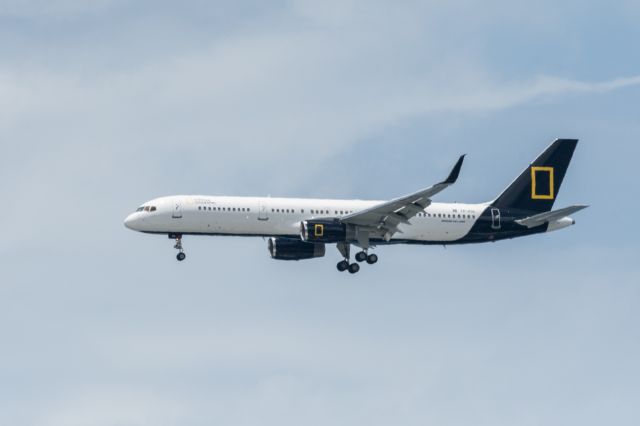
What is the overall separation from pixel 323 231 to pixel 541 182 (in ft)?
63.5

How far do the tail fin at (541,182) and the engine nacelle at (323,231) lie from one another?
13374 mm

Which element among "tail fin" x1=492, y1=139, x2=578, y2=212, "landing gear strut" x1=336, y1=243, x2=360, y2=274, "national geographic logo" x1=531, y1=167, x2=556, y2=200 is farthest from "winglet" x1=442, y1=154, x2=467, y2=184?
"national geographic logo" x1=531, y1=167, x2=556, y2=200

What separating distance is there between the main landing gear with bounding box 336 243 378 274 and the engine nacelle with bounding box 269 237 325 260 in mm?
1576

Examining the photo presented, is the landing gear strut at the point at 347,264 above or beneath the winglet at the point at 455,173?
beneath

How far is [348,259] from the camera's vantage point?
98.6m

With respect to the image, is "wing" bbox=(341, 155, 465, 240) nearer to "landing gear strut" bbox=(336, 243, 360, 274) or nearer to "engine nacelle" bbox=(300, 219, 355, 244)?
"engine nacelle" bbox=(300, 219, 355, 244)

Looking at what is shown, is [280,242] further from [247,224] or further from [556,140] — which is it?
[556,140]

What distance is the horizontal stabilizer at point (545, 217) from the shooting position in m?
96.1

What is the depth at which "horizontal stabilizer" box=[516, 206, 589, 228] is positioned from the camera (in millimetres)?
96062

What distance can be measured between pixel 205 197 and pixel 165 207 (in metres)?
2.81

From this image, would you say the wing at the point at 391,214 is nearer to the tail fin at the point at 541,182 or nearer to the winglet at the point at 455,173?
the winglet at the point at 455,173

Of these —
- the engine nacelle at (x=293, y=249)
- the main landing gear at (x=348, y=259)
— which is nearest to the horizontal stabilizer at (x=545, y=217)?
the main landing gear at (x=348, y=259)

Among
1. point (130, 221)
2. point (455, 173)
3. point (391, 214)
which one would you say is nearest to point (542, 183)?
point (391, 214)

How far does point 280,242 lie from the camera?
98.1 m
